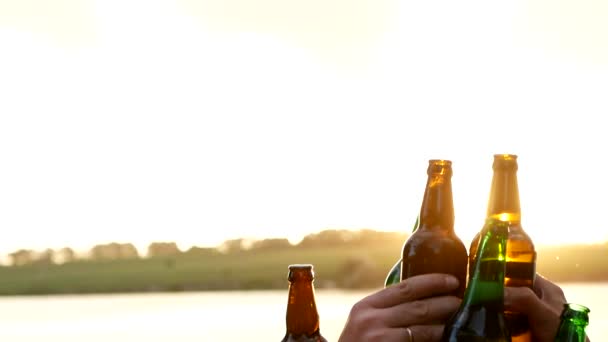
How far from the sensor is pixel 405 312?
2.97 feet

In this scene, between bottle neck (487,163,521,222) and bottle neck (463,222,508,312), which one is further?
bottle neck (487,163,521,222)

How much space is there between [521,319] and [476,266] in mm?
110

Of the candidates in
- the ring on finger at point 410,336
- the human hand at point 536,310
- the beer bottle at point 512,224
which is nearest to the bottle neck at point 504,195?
the beer bottle at point 512,224

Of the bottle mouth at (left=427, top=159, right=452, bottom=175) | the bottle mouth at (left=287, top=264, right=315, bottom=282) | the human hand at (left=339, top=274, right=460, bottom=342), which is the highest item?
the bottle mouth at (left=427, top=159, right=452, bottom=175)

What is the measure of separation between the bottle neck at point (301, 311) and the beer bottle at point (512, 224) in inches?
9.5

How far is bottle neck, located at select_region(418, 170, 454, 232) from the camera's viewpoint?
0.99m

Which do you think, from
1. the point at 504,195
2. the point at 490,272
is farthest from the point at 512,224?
the point at 490,272

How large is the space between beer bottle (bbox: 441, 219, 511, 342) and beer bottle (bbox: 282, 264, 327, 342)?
8.8 inches

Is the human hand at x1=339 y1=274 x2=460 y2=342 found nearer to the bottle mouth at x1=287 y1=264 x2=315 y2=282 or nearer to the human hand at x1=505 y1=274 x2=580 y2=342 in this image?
the human hand at x1=505 y1=274 x2=580 y2=342

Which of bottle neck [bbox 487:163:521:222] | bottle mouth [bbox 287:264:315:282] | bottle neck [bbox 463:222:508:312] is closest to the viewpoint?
bottle neck [bbox 463:222:508:312]

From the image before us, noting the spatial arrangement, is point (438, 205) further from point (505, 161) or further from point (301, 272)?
point (301, 272)

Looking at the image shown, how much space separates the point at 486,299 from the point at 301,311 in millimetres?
298

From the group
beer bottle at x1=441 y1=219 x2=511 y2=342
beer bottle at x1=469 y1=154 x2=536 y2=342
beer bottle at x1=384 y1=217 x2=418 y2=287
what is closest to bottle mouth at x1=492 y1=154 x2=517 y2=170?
beer bottle at x1=469 y1=154 x2=536 y2=342

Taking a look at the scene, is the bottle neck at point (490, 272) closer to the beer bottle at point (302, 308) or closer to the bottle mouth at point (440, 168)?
the bottle mouth at point (440, 168)
